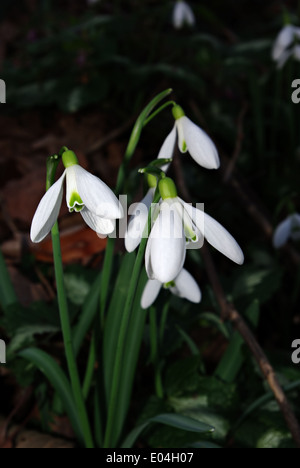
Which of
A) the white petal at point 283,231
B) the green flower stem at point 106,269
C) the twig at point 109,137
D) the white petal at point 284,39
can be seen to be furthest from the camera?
the twig at point 109,137

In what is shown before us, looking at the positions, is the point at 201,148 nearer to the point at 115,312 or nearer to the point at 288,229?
the point at 115,312

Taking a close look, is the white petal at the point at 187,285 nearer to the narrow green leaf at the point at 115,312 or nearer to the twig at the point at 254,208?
the narrow green leaf at the point at 115,312

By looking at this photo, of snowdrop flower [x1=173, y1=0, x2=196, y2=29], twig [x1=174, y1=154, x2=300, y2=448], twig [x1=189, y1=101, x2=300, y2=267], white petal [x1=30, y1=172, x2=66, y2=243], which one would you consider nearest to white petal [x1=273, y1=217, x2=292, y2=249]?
twig [x1=189, y1=101, x2=300, y2=267]

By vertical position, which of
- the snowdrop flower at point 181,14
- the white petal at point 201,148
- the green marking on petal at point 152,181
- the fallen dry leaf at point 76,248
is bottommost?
the green marking on petal at point 152,181

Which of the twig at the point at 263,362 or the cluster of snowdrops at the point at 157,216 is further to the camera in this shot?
the twig at the point at 263,362

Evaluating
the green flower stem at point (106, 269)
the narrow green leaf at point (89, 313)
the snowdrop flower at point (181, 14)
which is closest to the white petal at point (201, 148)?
the green flower stem at point (106, 269)
